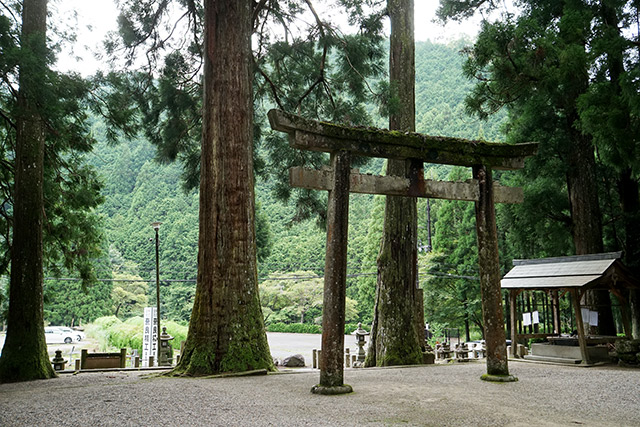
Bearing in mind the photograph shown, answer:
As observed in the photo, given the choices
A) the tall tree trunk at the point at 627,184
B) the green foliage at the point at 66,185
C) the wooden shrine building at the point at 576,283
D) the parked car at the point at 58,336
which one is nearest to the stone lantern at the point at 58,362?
the green foliage at the point at 66,185

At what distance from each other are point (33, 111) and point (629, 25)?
11245mm

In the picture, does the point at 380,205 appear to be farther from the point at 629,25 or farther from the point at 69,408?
the point at 69,408

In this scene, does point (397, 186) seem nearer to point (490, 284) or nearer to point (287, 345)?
point (490, 284)

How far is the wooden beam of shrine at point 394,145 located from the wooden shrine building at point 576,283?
3079 millimetres

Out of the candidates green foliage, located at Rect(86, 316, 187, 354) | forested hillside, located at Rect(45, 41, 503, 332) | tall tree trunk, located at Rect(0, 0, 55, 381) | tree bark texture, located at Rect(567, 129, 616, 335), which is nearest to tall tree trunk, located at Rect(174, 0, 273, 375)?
tall tree trunk, located at Rect(0, 0, 55, 381)

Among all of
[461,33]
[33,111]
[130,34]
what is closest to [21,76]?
[33,111]

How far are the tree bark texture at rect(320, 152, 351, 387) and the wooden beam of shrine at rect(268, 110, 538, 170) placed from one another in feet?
1.17

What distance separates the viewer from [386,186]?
5.64m

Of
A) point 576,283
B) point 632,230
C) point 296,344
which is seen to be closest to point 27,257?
point 576,283

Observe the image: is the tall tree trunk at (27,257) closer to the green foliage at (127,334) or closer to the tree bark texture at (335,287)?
the tree bark texture at (335,287)

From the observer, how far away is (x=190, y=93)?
11.8 m

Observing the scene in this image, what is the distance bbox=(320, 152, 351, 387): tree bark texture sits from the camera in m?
5.00

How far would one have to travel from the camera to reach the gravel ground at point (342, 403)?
389cm

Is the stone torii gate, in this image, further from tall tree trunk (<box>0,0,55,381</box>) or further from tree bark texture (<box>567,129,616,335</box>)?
tree bark texture (<box>567,129,616,335</box>)
